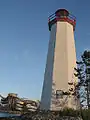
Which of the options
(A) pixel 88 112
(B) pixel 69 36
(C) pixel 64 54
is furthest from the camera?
(B) pixel 69 36

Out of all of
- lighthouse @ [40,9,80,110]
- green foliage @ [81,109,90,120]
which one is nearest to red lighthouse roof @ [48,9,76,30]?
lighthouse @ [40,9,80,110]

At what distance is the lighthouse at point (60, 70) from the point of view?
22281mm

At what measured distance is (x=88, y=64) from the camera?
24016 millimetres

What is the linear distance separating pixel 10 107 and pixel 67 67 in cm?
4669

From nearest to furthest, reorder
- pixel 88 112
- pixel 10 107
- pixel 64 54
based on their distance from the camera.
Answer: pixel 88 112 < pixel 64 54 < pixel 10 107

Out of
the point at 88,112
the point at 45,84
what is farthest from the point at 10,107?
the point at 88,112

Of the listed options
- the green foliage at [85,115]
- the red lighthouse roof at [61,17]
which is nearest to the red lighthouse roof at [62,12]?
the red lighthouse roof at [61,17]

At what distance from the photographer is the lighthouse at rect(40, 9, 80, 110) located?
73.1 ft

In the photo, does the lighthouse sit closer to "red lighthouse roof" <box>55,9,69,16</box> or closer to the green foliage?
"red lighthouse roof" <box>55,9,69,16</box>

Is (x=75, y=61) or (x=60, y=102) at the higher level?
(x=75, y=61)

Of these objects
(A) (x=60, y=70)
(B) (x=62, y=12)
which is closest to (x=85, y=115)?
(A) (x=60, y=70)

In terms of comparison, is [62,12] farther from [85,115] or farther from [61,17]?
[85,115]

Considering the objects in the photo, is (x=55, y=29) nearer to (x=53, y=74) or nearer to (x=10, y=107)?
(x=53, y=74)

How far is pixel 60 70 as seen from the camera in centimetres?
2303
